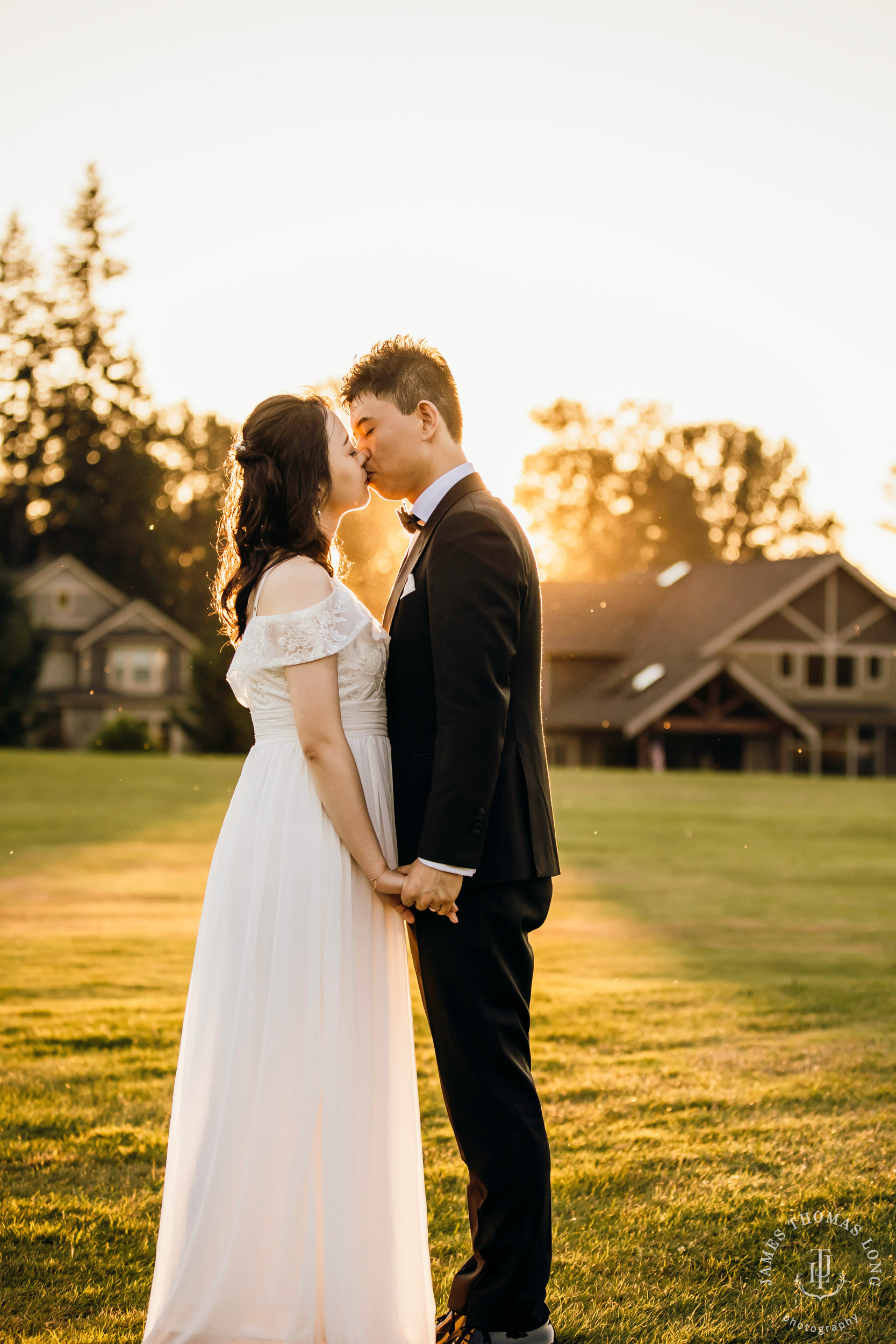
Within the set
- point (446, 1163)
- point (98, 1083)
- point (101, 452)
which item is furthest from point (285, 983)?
point (101, 452)

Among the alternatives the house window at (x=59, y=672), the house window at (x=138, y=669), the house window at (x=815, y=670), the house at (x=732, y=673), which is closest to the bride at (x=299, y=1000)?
the house at (x=732, y=673)

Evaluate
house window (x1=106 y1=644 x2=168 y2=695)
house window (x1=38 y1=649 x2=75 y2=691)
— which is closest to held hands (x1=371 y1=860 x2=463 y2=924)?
house window (x1=38 y1=649 x2=75 y2=691)

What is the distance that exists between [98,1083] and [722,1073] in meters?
2.81

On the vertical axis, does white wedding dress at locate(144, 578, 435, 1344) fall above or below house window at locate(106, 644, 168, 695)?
below

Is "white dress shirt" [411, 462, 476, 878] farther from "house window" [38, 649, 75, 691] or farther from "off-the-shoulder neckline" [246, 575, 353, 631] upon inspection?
"house window" [38, 649, 75, 691]

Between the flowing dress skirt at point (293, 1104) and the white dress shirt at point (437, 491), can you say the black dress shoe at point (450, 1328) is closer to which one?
the flowing dress skirt at point (293, 1104)

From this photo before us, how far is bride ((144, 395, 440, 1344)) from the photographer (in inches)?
108

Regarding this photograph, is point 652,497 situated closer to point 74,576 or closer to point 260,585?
point 74,576

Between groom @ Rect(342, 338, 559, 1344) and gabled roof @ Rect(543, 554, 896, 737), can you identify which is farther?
gabled roof @ Rect(543, 554, 896, 737)

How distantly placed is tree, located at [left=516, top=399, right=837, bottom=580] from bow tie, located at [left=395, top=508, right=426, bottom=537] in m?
49.3

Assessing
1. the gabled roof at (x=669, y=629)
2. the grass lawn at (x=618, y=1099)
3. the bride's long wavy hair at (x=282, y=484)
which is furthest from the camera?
the gabled roof at (x=669, y=629)

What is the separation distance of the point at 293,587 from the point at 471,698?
20.0 inches

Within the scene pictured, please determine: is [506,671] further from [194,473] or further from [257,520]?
[194,473]

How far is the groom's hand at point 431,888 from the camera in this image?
108 inches
